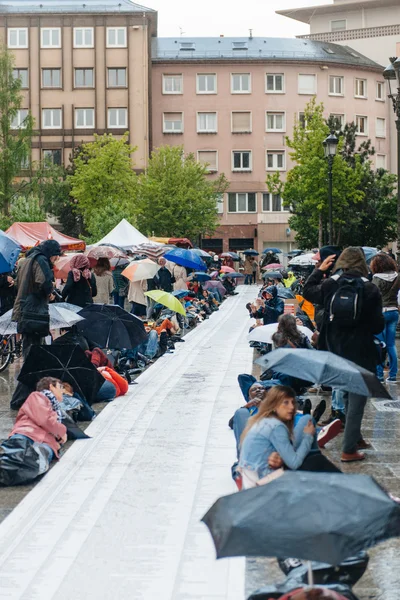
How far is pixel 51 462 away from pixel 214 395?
4918 mm

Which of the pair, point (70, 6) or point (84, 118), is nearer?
point (84, 118)

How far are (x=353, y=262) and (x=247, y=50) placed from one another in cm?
7060

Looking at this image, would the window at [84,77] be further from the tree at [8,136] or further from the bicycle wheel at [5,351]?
the bicycle wheel at [5,351]

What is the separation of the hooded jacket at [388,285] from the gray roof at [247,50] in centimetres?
6369

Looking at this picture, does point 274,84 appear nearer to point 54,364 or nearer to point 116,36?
point 116,36

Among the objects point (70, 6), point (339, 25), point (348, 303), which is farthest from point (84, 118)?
point (348, 303)

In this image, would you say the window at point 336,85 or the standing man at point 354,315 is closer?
the standing man at point 354,315

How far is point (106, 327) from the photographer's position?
48.3 feet

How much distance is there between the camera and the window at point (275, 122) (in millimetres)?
77312

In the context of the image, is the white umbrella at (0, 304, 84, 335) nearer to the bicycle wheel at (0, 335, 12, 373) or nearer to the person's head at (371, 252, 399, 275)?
the bicycle wheel at (0, 335, 12, 373)

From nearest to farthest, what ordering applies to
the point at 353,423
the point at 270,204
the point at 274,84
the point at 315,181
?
the point at 353,423
the point at 315,181
the point at 270,204
the point at 274,84

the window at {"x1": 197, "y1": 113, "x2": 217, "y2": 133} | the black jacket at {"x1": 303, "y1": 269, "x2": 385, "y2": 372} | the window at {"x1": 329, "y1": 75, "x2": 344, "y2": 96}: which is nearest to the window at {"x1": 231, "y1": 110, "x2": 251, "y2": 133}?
the window at {"x1": 197, "y1": 113, "x2": 217, "y2": 133}

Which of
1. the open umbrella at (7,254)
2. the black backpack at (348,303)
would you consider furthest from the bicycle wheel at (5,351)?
the black backpack at (348,303)

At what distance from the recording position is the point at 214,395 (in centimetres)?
1425
